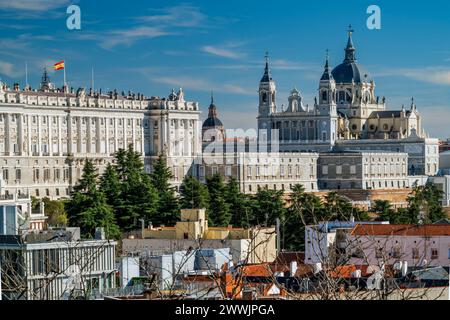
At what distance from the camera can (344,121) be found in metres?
85.6

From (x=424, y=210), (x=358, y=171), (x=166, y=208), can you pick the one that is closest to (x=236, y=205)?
(x=166, y=208)

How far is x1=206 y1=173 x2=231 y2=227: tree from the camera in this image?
125 ft

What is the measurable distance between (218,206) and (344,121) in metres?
47.0

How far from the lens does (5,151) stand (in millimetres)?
53625

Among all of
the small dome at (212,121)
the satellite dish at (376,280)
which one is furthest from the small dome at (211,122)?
the satellite dish at (376,280)

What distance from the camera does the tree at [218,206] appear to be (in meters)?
38.0

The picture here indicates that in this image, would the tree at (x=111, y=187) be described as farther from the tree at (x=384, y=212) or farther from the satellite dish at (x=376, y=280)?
the satellite dish at (x=376, y=280)

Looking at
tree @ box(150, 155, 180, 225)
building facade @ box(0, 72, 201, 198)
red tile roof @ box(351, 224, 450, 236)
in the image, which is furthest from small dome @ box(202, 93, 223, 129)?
red tile roof @ box(351, 224, 450, 236)

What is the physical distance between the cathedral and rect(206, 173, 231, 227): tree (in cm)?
3450

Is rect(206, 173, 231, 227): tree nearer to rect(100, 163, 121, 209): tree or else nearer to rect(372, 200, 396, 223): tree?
rect(100, 163, 121, 209): tree

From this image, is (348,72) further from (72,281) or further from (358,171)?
(72,281)
